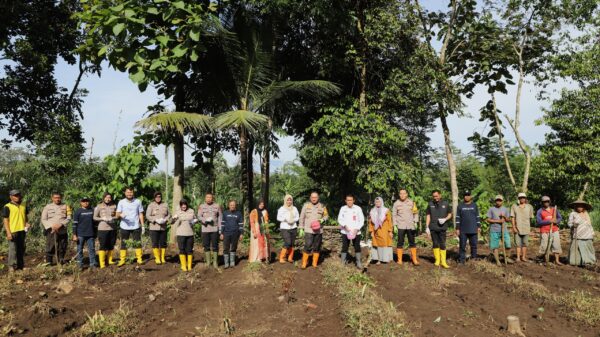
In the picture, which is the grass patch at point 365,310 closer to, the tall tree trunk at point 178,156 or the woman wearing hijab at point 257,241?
the woman wearing hijab at point 257,241

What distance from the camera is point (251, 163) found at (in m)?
14.2

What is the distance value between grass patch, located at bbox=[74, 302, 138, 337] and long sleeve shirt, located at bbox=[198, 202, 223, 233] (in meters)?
3.30

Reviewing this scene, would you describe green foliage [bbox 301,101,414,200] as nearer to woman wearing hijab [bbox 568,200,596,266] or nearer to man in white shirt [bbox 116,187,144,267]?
woman wearing hijab [bbox 568,200,596,266]

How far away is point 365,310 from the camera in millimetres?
5684

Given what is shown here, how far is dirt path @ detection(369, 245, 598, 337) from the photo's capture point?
5.59 meters

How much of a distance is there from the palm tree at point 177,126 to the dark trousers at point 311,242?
320 cm

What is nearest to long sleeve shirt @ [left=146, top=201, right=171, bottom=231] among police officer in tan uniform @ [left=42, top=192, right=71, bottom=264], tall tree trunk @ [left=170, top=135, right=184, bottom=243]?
police officer in tan uniform @ [left=42, top=192, right=71, bottom=264]

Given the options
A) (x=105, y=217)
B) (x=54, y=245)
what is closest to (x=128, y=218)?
(x=105, y=217)

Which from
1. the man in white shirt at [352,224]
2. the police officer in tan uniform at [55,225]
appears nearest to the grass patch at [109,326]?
the police officer in tan uniform at [55,225]

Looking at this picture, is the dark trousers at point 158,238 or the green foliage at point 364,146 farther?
the green foliage at point 364,146

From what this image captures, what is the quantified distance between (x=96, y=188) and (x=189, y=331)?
23.7 ft

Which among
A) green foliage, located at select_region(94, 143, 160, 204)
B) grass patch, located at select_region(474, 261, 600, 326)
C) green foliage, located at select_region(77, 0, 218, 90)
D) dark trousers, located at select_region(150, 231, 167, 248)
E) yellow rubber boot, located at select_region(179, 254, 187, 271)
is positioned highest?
green foliage, located at select_region(77, 0, 218, 90)

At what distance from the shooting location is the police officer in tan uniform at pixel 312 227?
9109 mm

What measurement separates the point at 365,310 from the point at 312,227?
3519 mm
